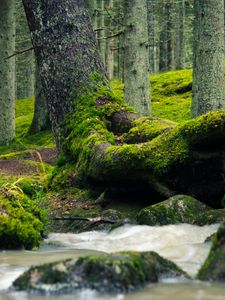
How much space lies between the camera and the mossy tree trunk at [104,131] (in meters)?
5.04

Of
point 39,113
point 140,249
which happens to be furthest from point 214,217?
point 39,113

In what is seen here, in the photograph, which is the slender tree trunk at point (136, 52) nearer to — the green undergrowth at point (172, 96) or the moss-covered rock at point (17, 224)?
the green undergrowth at point (172, 96)

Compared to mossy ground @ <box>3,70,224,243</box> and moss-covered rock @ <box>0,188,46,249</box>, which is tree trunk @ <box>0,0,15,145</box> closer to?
mossy ground @ <box>3,70,224,243</box>

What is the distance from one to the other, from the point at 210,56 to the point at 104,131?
382 centimetres

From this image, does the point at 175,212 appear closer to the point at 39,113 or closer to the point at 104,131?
the point at 104,131

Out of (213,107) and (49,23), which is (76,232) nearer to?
(49,23)

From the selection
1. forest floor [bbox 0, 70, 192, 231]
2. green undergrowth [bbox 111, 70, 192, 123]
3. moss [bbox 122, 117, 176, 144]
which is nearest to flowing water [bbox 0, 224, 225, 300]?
forest floor [bbox 0, 70, 192, 231]

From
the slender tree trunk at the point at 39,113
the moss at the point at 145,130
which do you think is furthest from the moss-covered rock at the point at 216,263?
the slender tree trunk at the point at 39,113

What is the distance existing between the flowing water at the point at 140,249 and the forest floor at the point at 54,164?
0.54 meters

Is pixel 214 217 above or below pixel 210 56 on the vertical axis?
below

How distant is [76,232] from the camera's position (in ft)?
16.4

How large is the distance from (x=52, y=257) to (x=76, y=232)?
1252mm

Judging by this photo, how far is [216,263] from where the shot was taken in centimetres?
281

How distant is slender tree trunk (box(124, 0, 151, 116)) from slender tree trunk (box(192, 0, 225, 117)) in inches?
65.5
